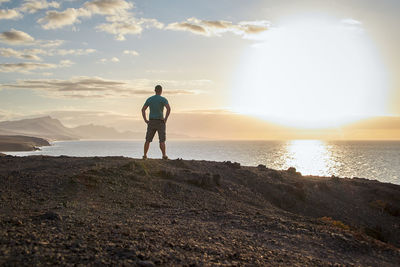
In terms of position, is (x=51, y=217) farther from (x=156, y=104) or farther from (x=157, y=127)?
(x=156, y=104)

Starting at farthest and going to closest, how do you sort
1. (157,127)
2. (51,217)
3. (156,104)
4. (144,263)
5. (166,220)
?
(157,127), (156,104), (166,220), (51,217), (144,263)

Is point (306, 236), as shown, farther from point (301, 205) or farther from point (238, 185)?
point (301, 205)

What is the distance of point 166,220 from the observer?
7496mm

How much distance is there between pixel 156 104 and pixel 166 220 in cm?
781

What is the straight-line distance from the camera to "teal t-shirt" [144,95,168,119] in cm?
1430

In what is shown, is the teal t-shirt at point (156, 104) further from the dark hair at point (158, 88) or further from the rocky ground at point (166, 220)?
the rocky ground at point (166, 220)

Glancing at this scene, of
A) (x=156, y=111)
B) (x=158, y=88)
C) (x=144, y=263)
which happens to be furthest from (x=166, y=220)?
(x=158, y=88)

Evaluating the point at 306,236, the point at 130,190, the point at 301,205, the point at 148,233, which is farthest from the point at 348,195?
the point at 148,233

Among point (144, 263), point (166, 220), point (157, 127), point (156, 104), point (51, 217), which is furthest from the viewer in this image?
point (157, 127)

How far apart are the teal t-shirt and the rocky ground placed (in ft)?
7.70

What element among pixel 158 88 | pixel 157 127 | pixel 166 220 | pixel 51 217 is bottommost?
pixel 166 220

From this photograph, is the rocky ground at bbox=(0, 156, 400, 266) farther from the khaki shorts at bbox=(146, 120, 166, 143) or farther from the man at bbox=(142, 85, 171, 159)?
the man at bbox=(142, 85, 171, 159)

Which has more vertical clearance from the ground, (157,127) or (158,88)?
(158,88)

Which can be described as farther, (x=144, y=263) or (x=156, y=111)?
(x=156, y=111)
